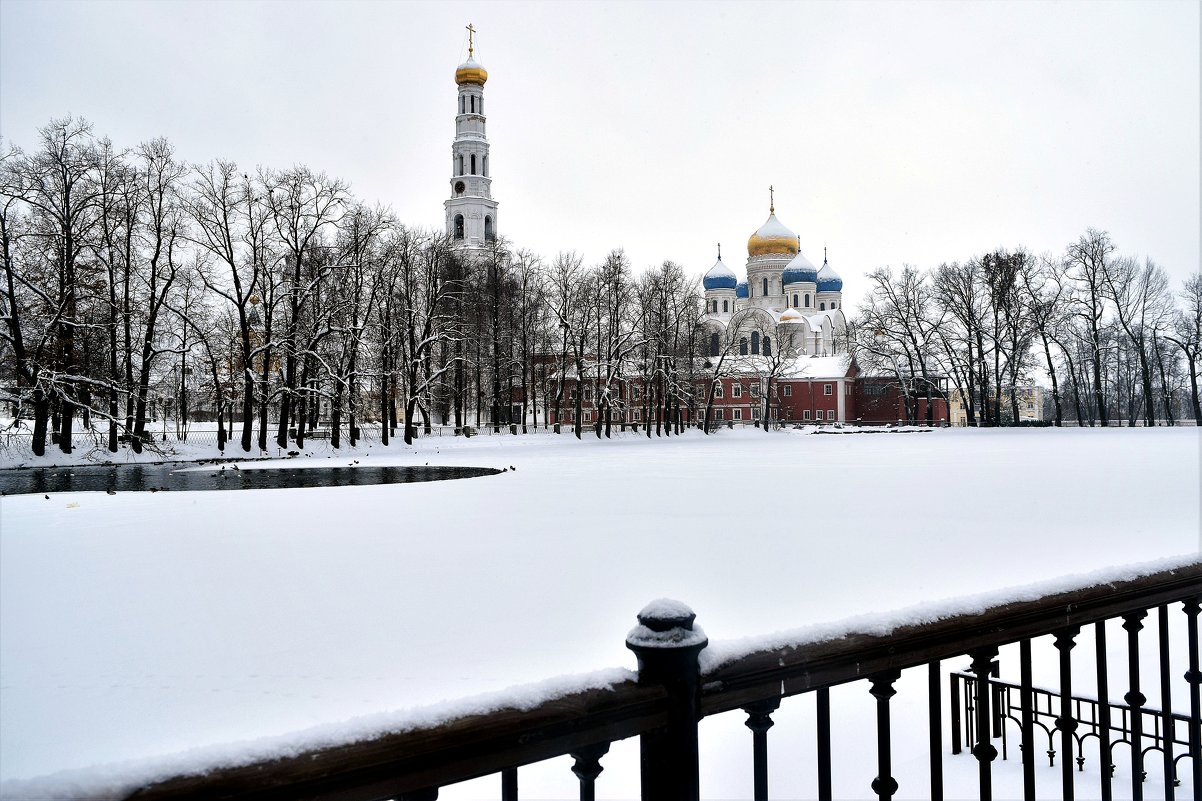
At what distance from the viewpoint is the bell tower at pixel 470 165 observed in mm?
71875

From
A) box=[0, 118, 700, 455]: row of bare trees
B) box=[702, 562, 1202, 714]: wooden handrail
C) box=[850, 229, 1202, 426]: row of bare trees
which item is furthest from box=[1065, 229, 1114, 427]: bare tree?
box=[702, 562, 1202, 714]: wooden handrail

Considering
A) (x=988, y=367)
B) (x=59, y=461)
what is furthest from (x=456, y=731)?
(x=988, y=367)

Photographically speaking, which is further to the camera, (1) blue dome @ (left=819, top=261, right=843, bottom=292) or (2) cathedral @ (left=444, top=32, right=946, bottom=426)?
(1) blue dome @ (left=819, top=261, right=843, bottom=292)

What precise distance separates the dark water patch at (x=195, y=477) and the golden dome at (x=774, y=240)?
62.1 meters

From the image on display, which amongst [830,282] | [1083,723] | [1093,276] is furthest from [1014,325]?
[1083,723]

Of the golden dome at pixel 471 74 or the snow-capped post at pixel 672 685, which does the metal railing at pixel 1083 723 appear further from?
the golden dome at pixel 471 74

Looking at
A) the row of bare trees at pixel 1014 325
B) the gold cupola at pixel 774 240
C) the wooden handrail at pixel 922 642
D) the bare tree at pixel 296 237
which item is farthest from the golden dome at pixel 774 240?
the wooden handrail at pixel 922 642

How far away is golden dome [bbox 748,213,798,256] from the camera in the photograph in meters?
85.0

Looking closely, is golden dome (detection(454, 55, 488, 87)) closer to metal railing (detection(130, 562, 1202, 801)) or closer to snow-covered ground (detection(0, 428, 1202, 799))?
snow-covered ground (detection(0, 428, 1202, 799))

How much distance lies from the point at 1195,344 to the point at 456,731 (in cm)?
6440

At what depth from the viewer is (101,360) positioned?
35406 mm

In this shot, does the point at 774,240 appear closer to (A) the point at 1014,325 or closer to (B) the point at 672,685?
(A) the point at 1014,325

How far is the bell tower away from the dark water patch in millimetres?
45028

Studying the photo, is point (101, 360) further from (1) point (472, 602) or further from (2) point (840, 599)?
(2) point (840, 599)
